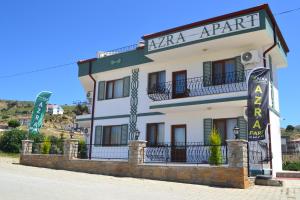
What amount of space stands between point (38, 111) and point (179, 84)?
8.68 meters

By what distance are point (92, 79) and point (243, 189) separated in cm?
1271

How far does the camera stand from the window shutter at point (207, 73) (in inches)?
623

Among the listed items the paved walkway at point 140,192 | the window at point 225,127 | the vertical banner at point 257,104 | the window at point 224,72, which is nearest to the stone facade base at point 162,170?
the paved walkway at point 140,192

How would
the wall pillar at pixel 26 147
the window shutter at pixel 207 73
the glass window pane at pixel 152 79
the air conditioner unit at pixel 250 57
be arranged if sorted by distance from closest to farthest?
the air conditioner unit at pixel 250 57 → the window shutter at pixel 207 73 → the glass window pane at pixel 152 79 → the wall pillar at pixel 26 147

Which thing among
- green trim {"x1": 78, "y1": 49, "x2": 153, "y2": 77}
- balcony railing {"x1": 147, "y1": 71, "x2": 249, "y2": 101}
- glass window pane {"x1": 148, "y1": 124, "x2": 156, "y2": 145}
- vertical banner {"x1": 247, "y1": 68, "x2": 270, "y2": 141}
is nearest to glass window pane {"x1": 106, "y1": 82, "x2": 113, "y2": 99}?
green trim {"x1": 78, "y1": 49, "x2": 153, "y2": 77}

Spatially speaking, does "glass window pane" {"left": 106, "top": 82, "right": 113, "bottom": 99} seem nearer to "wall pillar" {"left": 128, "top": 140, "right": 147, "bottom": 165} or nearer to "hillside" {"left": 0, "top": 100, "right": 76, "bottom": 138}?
"wall pillar" {"left": 128, "top": 140, "right": 147, "bottom": 165}

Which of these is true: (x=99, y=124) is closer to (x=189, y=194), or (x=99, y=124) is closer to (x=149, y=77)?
(x=149, y=77)

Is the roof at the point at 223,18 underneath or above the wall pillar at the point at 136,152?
above

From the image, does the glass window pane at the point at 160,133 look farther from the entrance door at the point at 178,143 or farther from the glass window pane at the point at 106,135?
the glass window pane at the point at 106,135

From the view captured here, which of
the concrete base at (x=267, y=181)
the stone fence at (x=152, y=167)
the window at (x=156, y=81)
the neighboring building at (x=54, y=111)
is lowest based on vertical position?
the concrete base at (x=267, y=181)

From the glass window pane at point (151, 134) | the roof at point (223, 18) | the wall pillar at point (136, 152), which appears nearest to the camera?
the roof at point (223, 18)

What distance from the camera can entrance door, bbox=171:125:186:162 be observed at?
15977mm

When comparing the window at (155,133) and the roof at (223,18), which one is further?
the window at (155,133)

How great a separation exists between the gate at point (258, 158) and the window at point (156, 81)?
589cm
